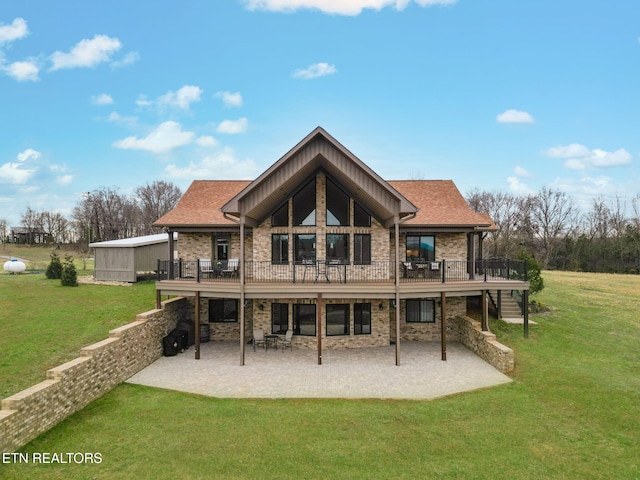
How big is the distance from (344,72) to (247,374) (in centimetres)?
2240

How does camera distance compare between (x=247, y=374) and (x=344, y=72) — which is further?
(x=344, y=72)

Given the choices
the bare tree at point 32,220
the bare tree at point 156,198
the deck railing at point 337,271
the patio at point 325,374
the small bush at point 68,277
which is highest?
the bare tree at point 156,198

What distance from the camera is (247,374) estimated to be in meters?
12.0

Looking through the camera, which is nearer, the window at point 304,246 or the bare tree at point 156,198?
the window at point 304,246

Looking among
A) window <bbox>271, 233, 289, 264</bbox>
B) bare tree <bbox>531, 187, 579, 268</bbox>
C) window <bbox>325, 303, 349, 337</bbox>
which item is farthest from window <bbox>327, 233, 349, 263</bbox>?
bare tree <bbox>531, 187, 579, 268</bbox>

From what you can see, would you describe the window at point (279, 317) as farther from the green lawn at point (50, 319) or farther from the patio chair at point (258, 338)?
the green lawn at point (50, 319)

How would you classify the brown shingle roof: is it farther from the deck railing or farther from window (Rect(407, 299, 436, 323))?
window (Rect(407, 299, 436, 323))

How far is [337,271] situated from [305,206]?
3.18 meters

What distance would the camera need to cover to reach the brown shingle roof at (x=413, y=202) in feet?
52.2

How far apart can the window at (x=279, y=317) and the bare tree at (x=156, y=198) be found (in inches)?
1940

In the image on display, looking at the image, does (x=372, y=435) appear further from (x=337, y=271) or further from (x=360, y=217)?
(x=360, y=217)

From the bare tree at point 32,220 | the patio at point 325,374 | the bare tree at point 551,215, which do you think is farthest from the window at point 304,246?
the bare tree at point 32,220

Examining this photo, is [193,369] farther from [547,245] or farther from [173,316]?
[547,245]

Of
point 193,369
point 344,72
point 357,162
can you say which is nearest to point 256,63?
point 344,72
